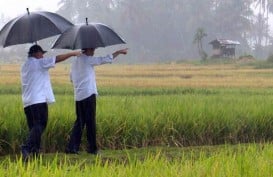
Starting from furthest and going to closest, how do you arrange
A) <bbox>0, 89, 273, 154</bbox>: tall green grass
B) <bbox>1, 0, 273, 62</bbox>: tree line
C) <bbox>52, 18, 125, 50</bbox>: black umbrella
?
1. <bbox>1, 0, 273, 62</bbox>: tree line
2. <bbox>0, 89, 273, 154</bbox>: tall green grass
3. <bbox>52, 18, 125, 50</bbox>: black umbrella

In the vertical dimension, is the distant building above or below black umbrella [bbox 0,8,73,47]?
below

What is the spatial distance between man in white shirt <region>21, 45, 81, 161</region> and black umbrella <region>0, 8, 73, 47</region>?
0.13 m

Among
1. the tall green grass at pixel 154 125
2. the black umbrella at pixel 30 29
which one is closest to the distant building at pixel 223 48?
the tall green grass at pixel 154 125

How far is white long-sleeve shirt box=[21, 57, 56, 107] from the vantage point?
562 cm

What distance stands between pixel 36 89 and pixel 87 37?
0.83m

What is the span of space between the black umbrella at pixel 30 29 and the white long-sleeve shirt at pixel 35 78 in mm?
244

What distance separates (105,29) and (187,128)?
80.4 inches

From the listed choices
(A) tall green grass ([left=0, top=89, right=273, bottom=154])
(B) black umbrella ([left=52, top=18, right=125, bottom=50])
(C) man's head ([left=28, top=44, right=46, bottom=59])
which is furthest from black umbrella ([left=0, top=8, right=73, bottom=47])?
(A) tall green grass ([left=0, top=89, right=273, bottom=154])

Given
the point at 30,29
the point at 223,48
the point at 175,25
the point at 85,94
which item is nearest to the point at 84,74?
the point at 85,94

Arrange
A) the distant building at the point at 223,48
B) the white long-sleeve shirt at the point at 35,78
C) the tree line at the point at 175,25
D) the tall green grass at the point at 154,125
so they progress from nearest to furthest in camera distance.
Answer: the white long-sleeve shirt at the point at 35,78 < the tall green grass at the point at 154,125 < the distant building at the point at 223,48 < the tree line at the point at 175,25

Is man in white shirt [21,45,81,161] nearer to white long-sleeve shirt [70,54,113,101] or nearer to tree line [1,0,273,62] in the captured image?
white long-sleeve shirt [70,54,113,101]

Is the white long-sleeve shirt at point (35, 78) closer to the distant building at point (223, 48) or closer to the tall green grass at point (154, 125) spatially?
the tall green grass at point (154, 125)

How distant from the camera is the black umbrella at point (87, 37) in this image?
5920 mm

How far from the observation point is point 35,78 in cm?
564
